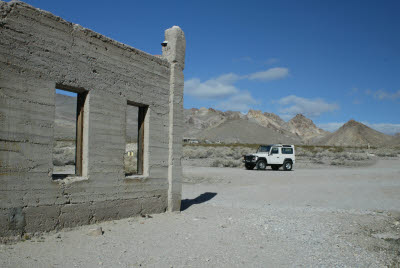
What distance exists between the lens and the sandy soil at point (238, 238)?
6539mm

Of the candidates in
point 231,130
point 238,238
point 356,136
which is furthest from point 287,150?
point 356,136

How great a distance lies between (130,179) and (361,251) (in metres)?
5.81

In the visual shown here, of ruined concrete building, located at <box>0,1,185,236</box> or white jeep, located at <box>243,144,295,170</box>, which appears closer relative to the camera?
ruined concrete building, located at <box>0,1,185,236</box>

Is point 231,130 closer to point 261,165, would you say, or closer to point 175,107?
point 261,165

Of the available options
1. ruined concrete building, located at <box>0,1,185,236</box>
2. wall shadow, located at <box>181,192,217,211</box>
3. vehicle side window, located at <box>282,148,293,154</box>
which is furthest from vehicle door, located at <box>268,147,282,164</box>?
ruined concrete building, located at <box>0,1,185,236</box>

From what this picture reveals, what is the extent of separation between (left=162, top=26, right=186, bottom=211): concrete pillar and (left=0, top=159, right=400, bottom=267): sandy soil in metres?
0.80

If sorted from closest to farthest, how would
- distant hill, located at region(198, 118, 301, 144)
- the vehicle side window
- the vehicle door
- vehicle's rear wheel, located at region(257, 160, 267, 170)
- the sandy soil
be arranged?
the sandy soil → vehicle's rear wheel, located at region(257, 160, 267, 170) → the vehicle door → the vehicle side window → distant hill, located at region(198, 118, 301, 144)

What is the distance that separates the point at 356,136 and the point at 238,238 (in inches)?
6072

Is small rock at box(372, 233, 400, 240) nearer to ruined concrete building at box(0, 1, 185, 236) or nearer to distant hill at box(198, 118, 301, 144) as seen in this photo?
ruined concrete building at box(0, 1, 185, 236)

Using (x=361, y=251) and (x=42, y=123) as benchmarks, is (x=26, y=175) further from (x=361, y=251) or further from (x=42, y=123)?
(x=361, y=251)

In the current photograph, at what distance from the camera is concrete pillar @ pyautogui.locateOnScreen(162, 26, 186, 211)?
10969 millimetres

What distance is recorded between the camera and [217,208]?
12.4 m

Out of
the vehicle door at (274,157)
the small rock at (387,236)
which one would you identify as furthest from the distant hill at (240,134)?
the small rock at (387,236)

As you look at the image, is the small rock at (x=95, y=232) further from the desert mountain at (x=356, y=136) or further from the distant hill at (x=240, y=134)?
the desert mountain at (x=356, y=136)
